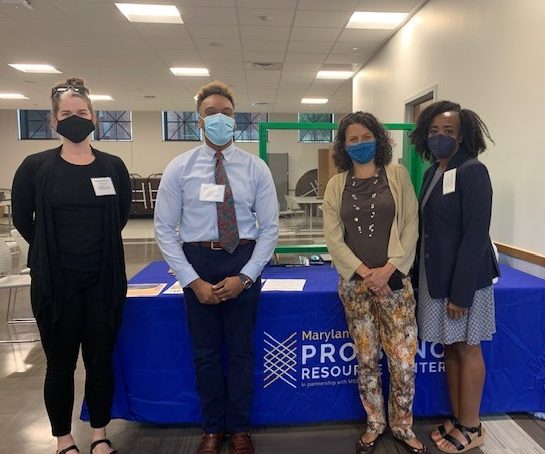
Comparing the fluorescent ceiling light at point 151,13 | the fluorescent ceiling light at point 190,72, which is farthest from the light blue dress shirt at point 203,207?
the fluorescent ceiling light at point 190,72

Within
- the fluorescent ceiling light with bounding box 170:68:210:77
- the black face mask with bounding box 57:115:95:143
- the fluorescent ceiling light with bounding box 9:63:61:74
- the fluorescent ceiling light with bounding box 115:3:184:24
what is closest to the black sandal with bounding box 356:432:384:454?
the black face mask with bounding box 57:115:95:143

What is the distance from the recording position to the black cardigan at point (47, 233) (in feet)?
5.25

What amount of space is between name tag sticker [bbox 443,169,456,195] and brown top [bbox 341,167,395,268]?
23 centimetres

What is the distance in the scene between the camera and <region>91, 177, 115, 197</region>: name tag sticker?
5.49 feet

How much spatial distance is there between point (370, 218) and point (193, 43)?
5.34 metres

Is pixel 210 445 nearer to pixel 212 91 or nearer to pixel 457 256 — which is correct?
pixel 457 256

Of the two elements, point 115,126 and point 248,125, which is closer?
point 115,126

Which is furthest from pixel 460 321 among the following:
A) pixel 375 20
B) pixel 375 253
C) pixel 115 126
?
pixel 115 126

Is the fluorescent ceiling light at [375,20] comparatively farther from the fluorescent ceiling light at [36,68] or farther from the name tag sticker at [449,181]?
the fluorescent ceiling light at [36,68]

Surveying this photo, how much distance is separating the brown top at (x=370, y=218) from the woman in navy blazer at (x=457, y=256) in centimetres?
21

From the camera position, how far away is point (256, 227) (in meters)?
1.84

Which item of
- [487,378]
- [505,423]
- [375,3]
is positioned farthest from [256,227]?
[375,3]

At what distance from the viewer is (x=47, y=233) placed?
1.60 metres

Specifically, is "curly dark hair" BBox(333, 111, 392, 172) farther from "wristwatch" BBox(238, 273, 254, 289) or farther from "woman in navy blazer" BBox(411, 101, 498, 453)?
"wristwatch" BBox(238, 273, 254, 289)
